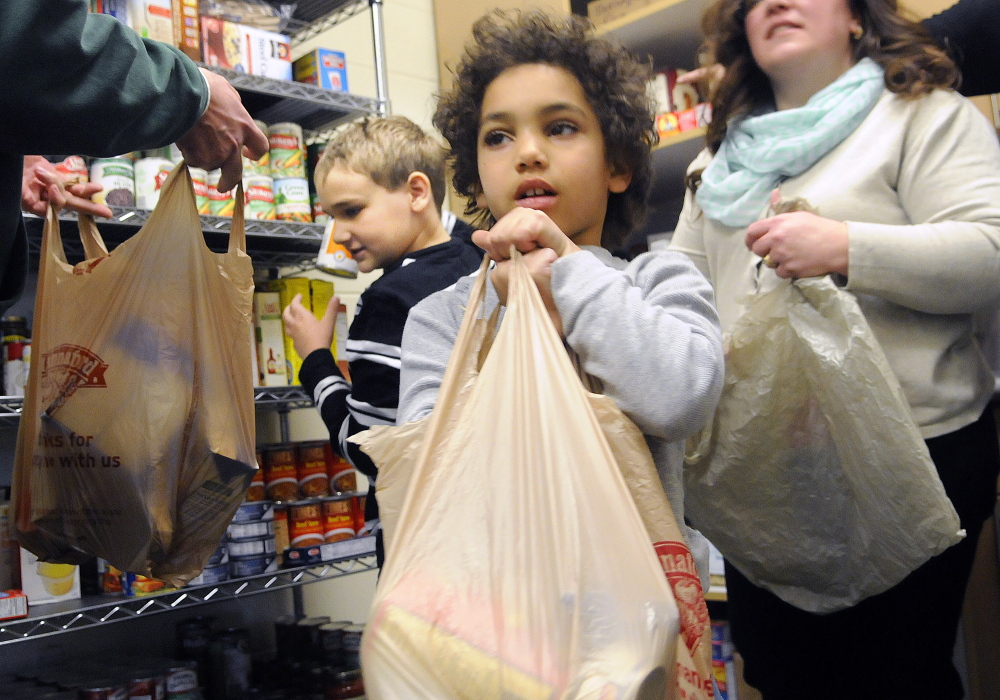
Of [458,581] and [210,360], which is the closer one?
[458,581]

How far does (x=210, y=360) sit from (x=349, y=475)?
928mm

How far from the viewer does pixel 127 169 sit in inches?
64.3

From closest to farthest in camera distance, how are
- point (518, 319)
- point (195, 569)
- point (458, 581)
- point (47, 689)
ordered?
1. point (458, 581)
2. point (518, 319)
3. point (195, 569)
4. point (47, 689)

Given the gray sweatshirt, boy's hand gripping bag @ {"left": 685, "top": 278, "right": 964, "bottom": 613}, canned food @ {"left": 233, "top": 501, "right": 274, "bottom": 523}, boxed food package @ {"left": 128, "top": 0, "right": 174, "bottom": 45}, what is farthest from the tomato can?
the gray sweatshirt

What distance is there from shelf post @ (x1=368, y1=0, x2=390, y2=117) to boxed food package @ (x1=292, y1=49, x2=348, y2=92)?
94 millimetres

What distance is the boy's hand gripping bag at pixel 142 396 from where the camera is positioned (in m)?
0.99

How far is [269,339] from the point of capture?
185 centimetres

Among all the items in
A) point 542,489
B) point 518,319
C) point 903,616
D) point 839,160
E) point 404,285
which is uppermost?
point 839,160

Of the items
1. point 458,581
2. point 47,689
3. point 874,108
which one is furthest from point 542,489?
point 47,689

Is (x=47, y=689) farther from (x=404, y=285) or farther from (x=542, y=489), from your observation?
(x=542, y=489)

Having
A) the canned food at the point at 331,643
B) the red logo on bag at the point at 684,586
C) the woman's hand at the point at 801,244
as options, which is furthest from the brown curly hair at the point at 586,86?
the canned food at the point at 331,643

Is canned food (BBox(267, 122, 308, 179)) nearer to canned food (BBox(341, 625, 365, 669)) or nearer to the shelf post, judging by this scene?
the shelf post

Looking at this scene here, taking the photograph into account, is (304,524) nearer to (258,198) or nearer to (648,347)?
(258,198)

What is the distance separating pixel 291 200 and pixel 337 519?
70 centimetres
